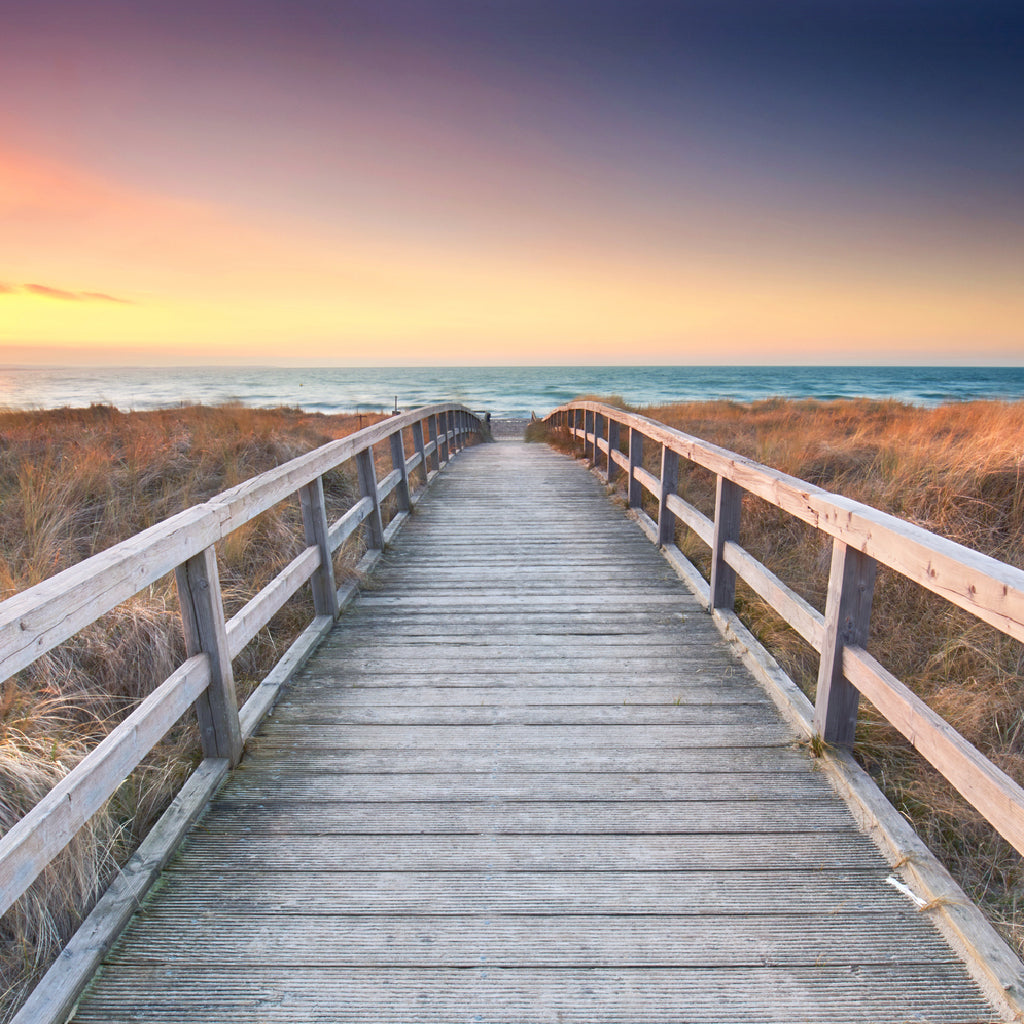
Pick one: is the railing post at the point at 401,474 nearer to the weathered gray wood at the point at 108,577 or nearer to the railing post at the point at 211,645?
the weathered gray wood at the point at 108,577

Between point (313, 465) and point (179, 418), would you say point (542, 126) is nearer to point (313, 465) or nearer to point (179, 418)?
point (179, 418)

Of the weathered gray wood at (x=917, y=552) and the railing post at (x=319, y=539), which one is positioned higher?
the weathered gray wood at (x=917, y=552)

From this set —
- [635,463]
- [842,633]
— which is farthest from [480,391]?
[842,633]

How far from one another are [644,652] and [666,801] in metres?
1.22

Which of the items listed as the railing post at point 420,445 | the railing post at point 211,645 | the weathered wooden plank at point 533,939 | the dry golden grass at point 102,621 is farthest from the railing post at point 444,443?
the weathered wooden plank at point 533,939

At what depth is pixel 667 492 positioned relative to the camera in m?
4.89

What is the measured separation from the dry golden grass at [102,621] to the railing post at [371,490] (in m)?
0.20

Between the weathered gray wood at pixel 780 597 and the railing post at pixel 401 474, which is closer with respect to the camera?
the weathered gray wood at pixel 780 597

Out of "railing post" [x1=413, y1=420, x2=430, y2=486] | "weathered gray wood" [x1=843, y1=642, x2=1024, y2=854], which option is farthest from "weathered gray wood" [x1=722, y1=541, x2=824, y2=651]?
"railing post" [x1=413, y1=420, x2=430, y2=486]

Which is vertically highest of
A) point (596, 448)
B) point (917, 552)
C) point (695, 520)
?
point (917, 552)

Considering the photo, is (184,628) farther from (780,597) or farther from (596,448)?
(596,448)

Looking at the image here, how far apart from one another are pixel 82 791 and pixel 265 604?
128 cm

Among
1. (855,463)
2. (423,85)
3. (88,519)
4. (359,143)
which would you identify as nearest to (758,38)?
(423,85)

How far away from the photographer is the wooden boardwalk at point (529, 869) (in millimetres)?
1432
